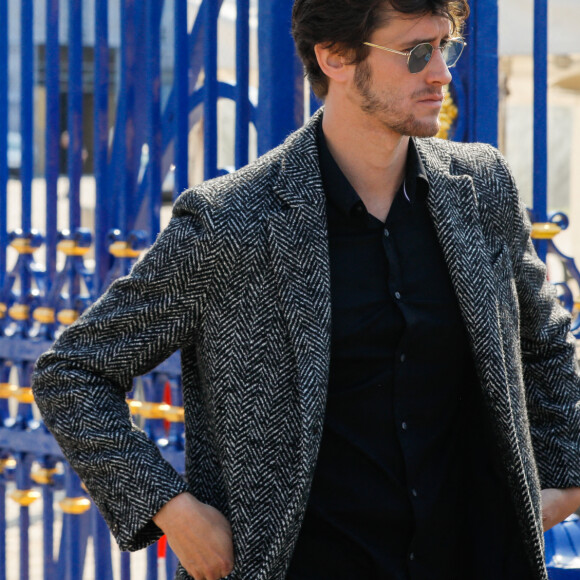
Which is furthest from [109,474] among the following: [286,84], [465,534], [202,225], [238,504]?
[286,84]

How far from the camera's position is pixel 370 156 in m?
2.06

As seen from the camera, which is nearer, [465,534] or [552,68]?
[465,534]

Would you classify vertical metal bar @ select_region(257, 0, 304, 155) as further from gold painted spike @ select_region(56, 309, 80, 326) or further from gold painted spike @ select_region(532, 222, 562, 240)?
gold painted spike @ select_region(56, 309, 80, 326)

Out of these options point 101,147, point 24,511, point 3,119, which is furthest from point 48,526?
point 3,119

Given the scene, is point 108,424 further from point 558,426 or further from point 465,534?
point 558,426

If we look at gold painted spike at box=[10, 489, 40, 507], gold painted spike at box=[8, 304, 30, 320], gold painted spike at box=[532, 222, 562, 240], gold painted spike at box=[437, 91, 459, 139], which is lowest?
gold painted spike at box=[10, 489, 40, 507]

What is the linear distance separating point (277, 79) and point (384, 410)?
123 cm

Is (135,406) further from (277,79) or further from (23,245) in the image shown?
(277,79)

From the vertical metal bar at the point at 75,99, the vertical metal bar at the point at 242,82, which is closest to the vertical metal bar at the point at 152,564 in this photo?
the vertical metal bar at the point at 75,99

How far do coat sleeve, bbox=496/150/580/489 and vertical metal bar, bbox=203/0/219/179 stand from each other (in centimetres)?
109

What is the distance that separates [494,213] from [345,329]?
1.26 feet

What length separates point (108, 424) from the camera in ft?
6.55

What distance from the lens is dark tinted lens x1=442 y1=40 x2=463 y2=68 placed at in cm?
210

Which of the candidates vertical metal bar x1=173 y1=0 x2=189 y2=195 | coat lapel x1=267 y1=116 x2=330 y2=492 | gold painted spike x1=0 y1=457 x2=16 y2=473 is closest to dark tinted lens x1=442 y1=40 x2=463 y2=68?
Answer: coat lapel x1=267 y1=116 x2=330 y2=492
